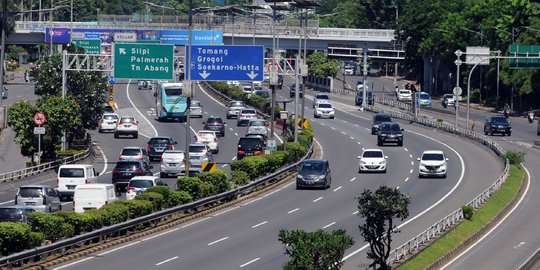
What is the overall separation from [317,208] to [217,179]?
15.2 feet

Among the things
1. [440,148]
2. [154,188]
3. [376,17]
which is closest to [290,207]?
[154,188]

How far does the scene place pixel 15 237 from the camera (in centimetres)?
3531

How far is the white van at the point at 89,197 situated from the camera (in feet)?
157

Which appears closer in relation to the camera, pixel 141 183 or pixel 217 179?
pixel 141 183

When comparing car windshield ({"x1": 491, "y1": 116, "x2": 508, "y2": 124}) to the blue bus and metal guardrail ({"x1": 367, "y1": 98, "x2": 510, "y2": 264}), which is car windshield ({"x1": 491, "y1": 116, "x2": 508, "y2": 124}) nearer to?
metal guardrail ({"x1": 367, "y1": 98, "x2": 510, "y2": 264})

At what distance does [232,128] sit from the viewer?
101m

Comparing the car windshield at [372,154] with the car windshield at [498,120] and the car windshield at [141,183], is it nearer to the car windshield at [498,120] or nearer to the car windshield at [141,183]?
the car windshield at [141,183]

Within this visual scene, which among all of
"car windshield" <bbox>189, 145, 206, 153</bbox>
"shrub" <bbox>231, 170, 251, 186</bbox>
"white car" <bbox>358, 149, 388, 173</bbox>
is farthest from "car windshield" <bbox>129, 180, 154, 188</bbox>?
"white car" <bbox>358, 149, 388, 173</bbox>

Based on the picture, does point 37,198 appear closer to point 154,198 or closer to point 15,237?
point 154,198

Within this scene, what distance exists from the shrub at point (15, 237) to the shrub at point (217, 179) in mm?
17853

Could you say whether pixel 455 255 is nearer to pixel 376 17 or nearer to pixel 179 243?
pixel 179 243

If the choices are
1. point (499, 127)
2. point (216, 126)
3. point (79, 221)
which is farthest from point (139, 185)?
point (499, 127)

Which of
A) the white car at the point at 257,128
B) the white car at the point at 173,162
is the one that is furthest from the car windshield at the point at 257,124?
the white car at the point at 173,162

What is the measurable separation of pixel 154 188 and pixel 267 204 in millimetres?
8729
